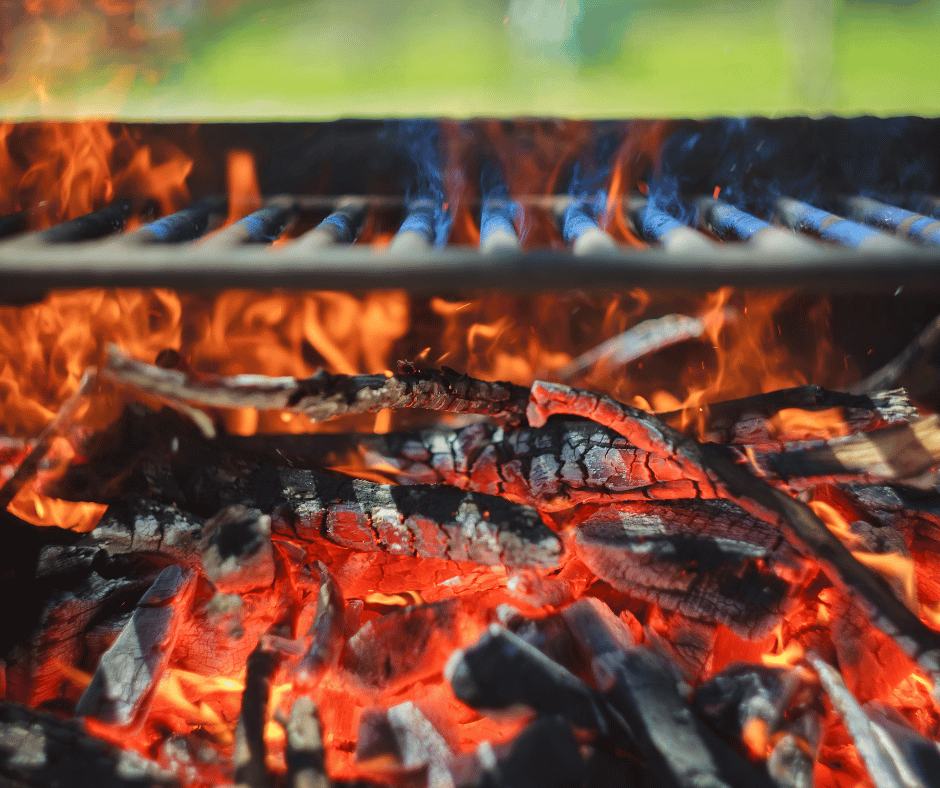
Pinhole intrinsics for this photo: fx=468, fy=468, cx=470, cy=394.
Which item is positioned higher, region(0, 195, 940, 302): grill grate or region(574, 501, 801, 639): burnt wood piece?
region(0, 195, 940, 302): grill grate

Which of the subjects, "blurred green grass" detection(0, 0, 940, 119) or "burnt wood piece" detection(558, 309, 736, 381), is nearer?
"burnt wood piece" detection(558, 309, 736, 381)

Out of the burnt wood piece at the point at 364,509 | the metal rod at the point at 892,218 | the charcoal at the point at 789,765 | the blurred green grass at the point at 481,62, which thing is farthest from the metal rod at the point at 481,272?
the blurred green grass at the point at 481,62

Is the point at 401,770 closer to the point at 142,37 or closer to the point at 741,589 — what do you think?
the point at 741,589

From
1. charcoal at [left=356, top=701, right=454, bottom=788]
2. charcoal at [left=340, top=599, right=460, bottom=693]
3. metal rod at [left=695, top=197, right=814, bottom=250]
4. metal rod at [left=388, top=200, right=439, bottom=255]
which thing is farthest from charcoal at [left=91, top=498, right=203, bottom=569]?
metal rod at [left=695, top=197, right=814, bottom=250]

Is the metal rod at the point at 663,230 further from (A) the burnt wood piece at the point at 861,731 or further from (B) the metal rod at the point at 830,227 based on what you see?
(A) the burnt wood piece at the point at 861,731

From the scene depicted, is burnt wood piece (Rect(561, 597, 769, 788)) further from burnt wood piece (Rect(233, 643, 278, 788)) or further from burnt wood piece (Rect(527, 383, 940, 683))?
burnt wood piece (Rect(233, 643, 278, 788))

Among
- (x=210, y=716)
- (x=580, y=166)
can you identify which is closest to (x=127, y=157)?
Result: (x=580, y=166)
